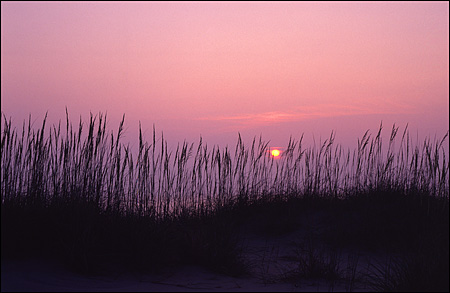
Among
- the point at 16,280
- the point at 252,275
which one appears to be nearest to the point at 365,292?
the point at 252,275

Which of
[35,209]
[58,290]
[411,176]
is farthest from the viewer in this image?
[411,176]

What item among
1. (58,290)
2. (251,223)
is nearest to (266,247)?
(251,223)

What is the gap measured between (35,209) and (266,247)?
8.23 feet

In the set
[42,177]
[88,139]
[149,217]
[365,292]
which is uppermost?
[88,139]

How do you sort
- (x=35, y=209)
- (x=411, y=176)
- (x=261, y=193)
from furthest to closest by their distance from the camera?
1. (x=261, y=193)
2. (x=411, y=176)
3. (x=35, y=209)

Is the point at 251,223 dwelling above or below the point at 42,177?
below

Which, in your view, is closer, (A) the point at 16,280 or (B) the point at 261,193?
(A) the point at 16,280

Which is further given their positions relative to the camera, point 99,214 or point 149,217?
point 149,217

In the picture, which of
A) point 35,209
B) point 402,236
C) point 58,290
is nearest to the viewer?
point 58,290

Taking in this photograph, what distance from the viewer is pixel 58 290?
305 cm

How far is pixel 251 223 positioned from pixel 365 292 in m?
2.73

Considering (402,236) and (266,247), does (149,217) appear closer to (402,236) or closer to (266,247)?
(266,247)

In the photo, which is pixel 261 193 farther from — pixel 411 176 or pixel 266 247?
pixel 411 176

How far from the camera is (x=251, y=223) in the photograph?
5984 millimetres
